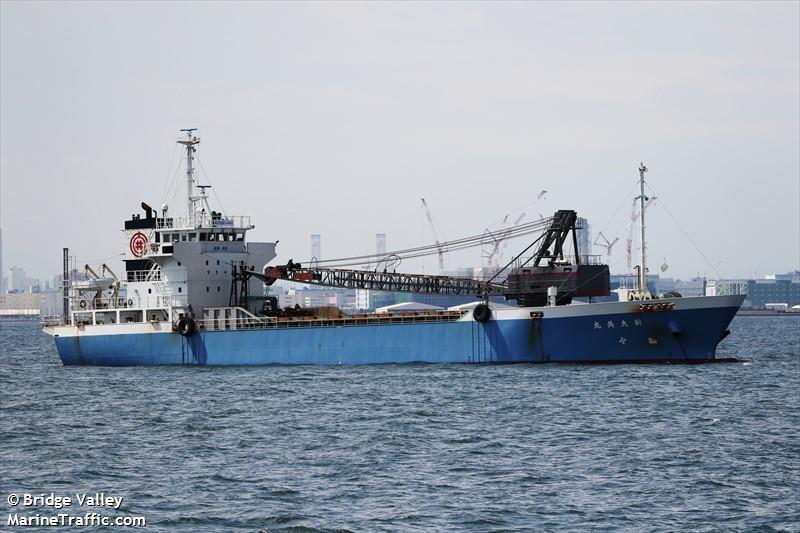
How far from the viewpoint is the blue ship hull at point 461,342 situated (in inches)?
2359

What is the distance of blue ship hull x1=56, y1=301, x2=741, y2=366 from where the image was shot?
59906 millimetres

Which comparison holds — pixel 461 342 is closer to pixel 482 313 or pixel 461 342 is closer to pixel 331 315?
pixel 482 313

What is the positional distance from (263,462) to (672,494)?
11.9 meters

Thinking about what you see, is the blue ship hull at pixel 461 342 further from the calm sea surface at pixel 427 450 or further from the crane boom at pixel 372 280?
the crane boom at pixel 372 280

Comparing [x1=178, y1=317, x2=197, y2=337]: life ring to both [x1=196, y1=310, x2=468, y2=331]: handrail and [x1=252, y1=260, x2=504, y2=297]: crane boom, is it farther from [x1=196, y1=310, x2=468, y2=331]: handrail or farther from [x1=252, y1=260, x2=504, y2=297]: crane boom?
[x1=252, y1=260, x2=504, y2=297]: crane boom

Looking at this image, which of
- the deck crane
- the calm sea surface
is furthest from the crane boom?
the calm sea surface

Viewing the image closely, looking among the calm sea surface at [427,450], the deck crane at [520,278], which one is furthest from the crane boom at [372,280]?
the calm sea surface at [427,450]

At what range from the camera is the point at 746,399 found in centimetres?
4831

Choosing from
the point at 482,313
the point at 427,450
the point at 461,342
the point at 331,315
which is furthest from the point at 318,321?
the point at 427,450

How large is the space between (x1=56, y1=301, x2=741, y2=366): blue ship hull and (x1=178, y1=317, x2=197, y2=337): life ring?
0.57 metres

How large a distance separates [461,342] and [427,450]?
1059 inches

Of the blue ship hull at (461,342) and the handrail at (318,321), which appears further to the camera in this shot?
the handrail at (318,321)

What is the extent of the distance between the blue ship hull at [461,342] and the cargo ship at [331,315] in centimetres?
6

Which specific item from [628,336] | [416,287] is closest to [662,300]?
[628,336]
